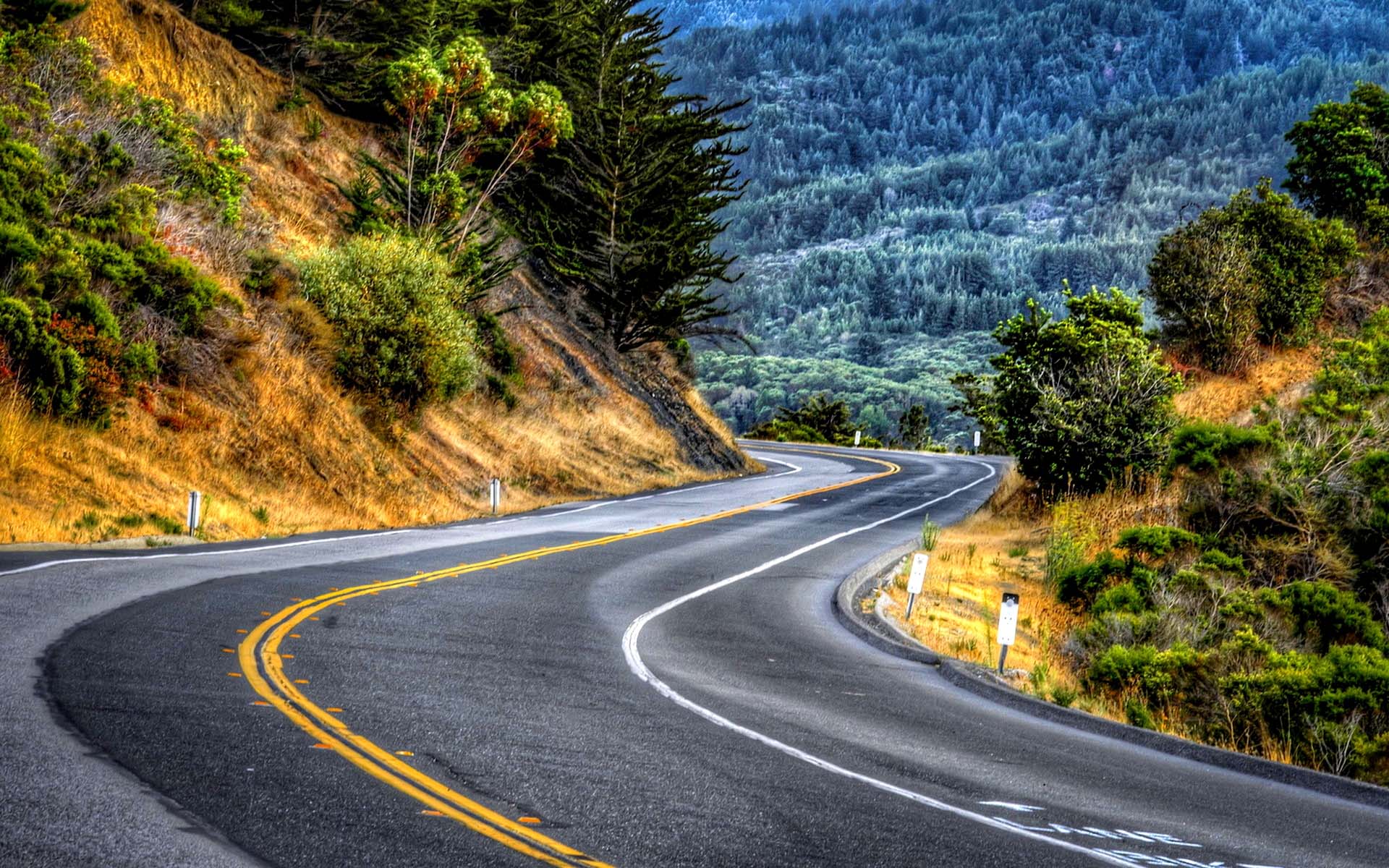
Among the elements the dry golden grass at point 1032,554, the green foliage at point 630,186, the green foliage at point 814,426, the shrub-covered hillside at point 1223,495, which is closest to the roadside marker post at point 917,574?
the dry golden grass at point 1032,554

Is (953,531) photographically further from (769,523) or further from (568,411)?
(568,411)

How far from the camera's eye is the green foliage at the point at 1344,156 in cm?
4053

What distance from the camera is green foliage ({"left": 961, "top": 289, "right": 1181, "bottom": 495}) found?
26016mm

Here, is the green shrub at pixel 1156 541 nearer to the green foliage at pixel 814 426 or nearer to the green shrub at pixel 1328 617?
the green shrub at pixel 1328 617

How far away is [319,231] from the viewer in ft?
108

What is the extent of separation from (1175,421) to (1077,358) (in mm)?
2680

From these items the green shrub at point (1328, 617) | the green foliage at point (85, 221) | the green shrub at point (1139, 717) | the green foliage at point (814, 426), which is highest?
the green foliage at point (85, 221)

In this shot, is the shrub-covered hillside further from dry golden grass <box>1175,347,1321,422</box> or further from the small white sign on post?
the small white sign on post

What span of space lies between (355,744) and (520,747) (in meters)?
1.03

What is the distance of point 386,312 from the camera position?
2773 cm

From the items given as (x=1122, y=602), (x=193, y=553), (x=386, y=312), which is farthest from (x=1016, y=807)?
(x=386, y=312)

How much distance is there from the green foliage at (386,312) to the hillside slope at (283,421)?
0.69 metres

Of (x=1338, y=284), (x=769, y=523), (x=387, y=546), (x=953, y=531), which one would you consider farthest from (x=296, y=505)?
(x=1338, y=284)

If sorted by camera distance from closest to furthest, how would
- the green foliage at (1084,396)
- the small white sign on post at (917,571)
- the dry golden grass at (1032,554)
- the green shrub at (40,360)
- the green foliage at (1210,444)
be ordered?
the dry golden grass at (1032,554) < the small white sign on post at (917,571) < the green shrub at (40,360) < the green foliage at (1210,444) < the green foliage at (1084,396)
